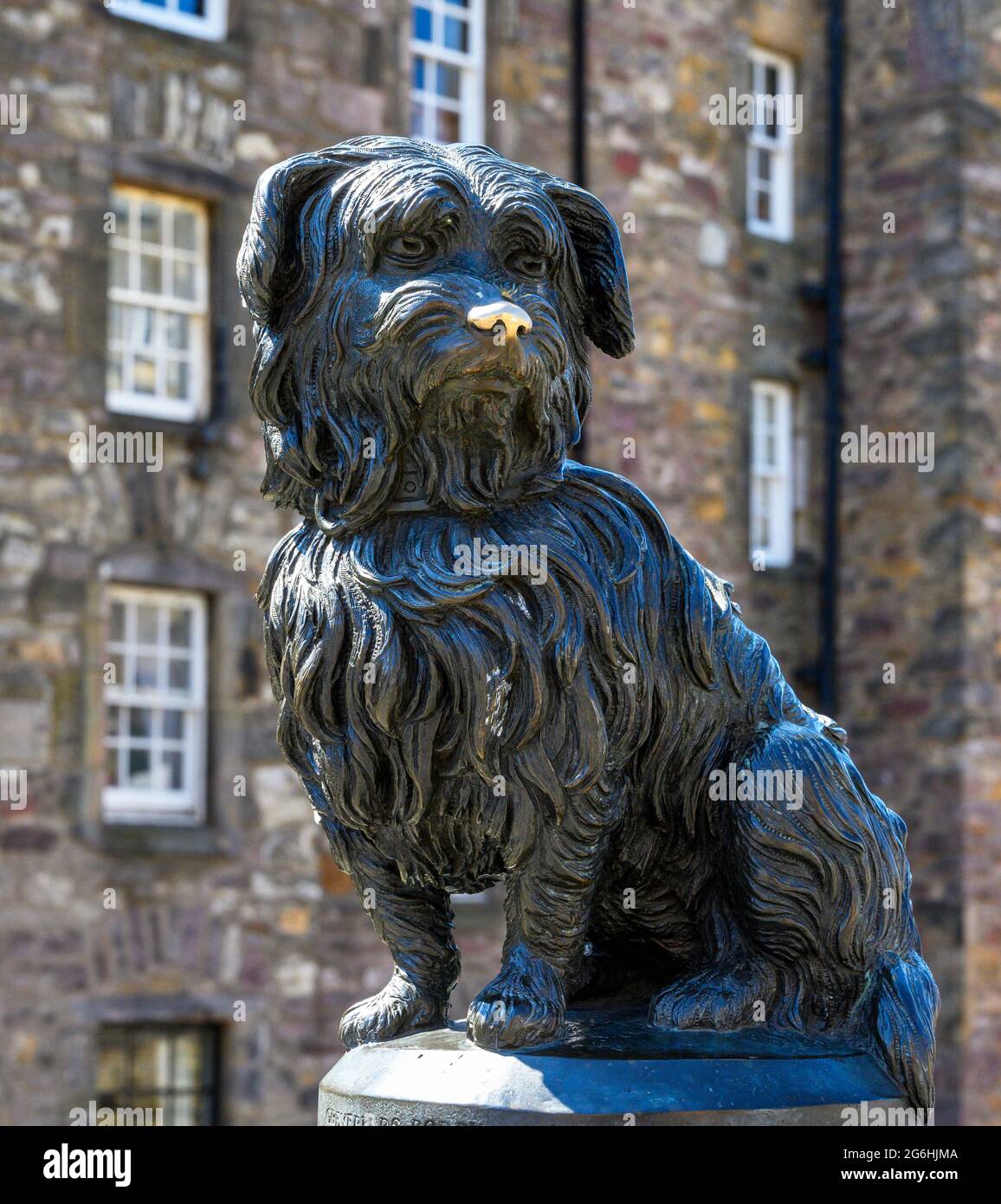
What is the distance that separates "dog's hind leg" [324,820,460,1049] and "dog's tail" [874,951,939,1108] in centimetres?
Answer: 76

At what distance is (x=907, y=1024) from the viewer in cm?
323

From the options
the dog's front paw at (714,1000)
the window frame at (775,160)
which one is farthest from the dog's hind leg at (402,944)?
the window frame at (775,160)

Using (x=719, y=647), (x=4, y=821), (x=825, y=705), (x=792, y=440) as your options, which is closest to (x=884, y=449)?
(x=792, y=440)

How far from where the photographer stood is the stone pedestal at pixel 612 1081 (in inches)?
114

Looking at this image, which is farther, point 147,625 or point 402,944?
point 147,625

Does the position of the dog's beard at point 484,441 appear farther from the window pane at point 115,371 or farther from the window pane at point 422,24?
the window pane at point 422,24

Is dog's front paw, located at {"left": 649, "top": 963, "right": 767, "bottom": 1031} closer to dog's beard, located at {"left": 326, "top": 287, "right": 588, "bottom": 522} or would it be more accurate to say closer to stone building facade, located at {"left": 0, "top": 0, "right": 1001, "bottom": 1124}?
dog's beard, located at {"left": 326, "top": 287, "right": 588, "bottom": 522}

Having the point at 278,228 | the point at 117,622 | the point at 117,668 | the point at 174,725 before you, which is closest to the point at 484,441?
the point at 278,228

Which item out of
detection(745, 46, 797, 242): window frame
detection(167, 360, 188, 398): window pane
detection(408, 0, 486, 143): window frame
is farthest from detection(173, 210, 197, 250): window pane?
detection(745, 46, 797, 242): window frame

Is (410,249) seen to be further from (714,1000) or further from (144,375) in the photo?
(144,375)

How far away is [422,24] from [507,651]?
1139 cm

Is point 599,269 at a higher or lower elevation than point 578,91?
lower

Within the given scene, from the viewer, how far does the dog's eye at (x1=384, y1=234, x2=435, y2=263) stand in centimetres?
296
